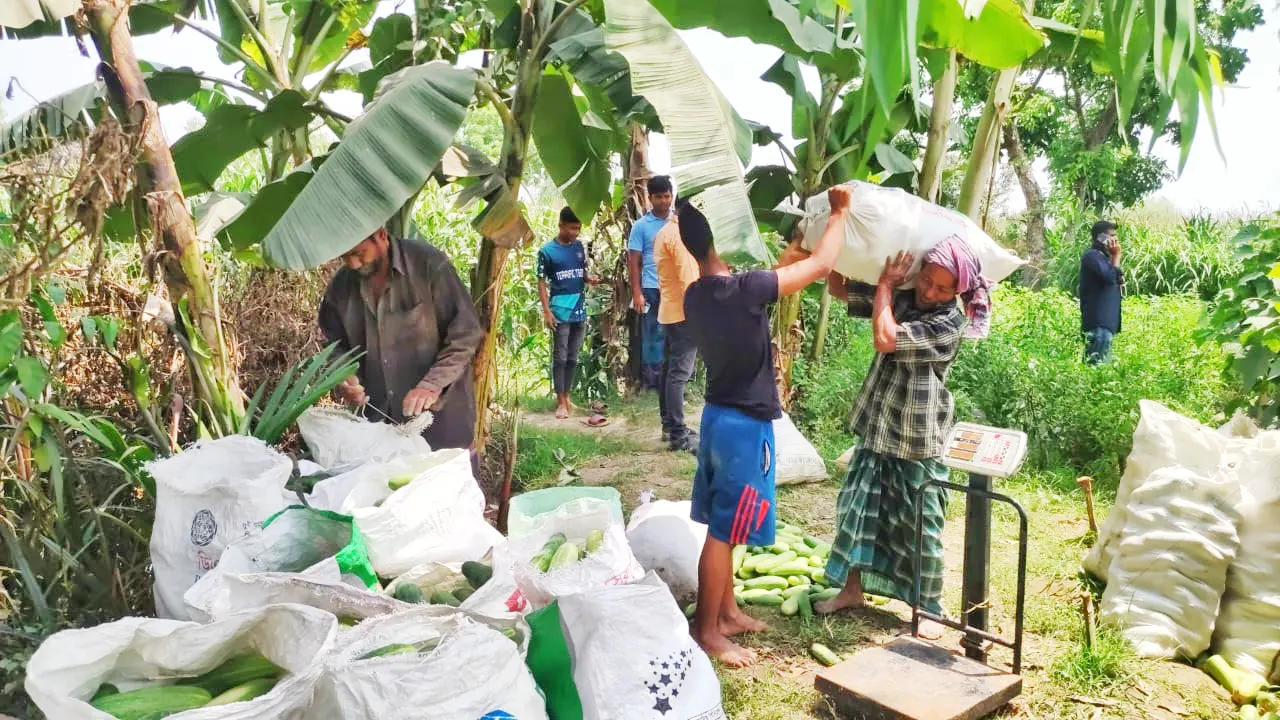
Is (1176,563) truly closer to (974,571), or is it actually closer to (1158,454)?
(1158,454)

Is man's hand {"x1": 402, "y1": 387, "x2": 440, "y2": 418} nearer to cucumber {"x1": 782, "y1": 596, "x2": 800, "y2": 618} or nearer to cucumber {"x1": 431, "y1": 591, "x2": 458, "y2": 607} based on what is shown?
cucumber {"x1": 431, "y1": 591, "x2": 458, "y2": 607}

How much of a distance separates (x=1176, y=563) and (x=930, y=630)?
903 mm

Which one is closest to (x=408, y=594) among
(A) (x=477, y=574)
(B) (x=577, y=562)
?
(A) (x=477, y=574)

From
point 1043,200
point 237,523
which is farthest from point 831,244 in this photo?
point 1043,200

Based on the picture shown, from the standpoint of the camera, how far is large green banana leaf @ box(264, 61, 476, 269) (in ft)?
8.39

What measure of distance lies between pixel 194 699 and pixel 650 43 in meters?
2.40

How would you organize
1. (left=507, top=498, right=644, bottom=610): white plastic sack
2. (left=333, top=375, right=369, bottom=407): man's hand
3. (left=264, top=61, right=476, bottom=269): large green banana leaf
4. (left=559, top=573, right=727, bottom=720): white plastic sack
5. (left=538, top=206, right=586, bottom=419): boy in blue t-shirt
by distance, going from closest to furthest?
(left=559, top=573, right=727, bottom=720): white plastic sack < (left=507, top=498, right=644, bottom=610): white plastic sack < (left=264, top=61, right=476, bottom=269): large green banana leaf < (left=333, top=375, right=369, bottom=407): man's hand < (left=538, top=206, right=586, bottom=419): boy in blue t-shirt

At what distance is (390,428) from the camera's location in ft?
9.64

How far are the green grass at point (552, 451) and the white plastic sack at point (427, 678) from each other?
11.3ft

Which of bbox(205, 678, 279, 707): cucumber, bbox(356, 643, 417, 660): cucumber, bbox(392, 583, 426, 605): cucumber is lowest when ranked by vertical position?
bbox(392, 583, 426, 605): cucumber

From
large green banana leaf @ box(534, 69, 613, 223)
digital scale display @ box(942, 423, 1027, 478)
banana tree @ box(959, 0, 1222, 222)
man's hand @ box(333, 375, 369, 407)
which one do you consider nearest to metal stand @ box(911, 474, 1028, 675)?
digital scale display @ box(942, 423, 1027, 478)

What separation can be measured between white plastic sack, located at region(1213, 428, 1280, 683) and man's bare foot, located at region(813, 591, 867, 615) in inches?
49.8

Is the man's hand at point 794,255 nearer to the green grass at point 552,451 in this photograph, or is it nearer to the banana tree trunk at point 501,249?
the banana tree trunk at point 501,249

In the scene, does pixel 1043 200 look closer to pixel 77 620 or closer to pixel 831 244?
pixel 831 244
